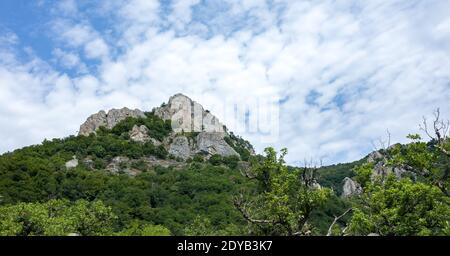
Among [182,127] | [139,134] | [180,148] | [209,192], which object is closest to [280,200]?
[209,192]

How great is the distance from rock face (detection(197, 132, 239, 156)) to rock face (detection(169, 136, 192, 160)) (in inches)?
104

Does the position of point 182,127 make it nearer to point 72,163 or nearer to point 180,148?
point 180,148

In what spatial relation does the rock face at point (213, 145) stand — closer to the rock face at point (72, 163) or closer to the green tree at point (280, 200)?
the rock face at point (72, 163)

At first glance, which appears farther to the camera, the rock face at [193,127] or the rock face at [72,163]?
the rock face at [193,127]

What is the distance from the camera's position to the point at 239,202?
22984 mm

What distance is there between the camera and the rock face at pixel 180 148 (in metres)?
108

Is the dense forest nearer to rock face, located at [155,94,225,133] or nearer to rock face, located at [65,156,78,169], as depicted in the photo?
rock face, located at [65,156,78,169]

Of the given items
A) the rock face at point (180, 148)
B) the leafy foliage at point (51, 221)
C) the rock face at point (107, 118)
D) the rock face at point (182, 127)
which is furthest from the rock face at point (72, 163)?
the leafy foliage at point (51, 221)

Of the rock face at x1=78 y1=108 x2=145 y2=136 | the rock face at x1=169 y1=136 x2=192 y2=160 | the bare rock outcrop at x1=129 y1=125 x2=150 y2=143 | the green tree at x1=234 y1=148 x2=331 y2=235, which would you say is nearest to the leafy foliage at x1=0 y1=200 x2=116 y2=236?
the green tree at x1=234 y1=148 x2=331 y2=235

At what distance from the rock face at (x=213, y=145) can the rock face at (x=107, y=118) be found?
21.4m

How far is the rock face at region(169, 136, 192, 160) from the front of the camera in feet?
355
